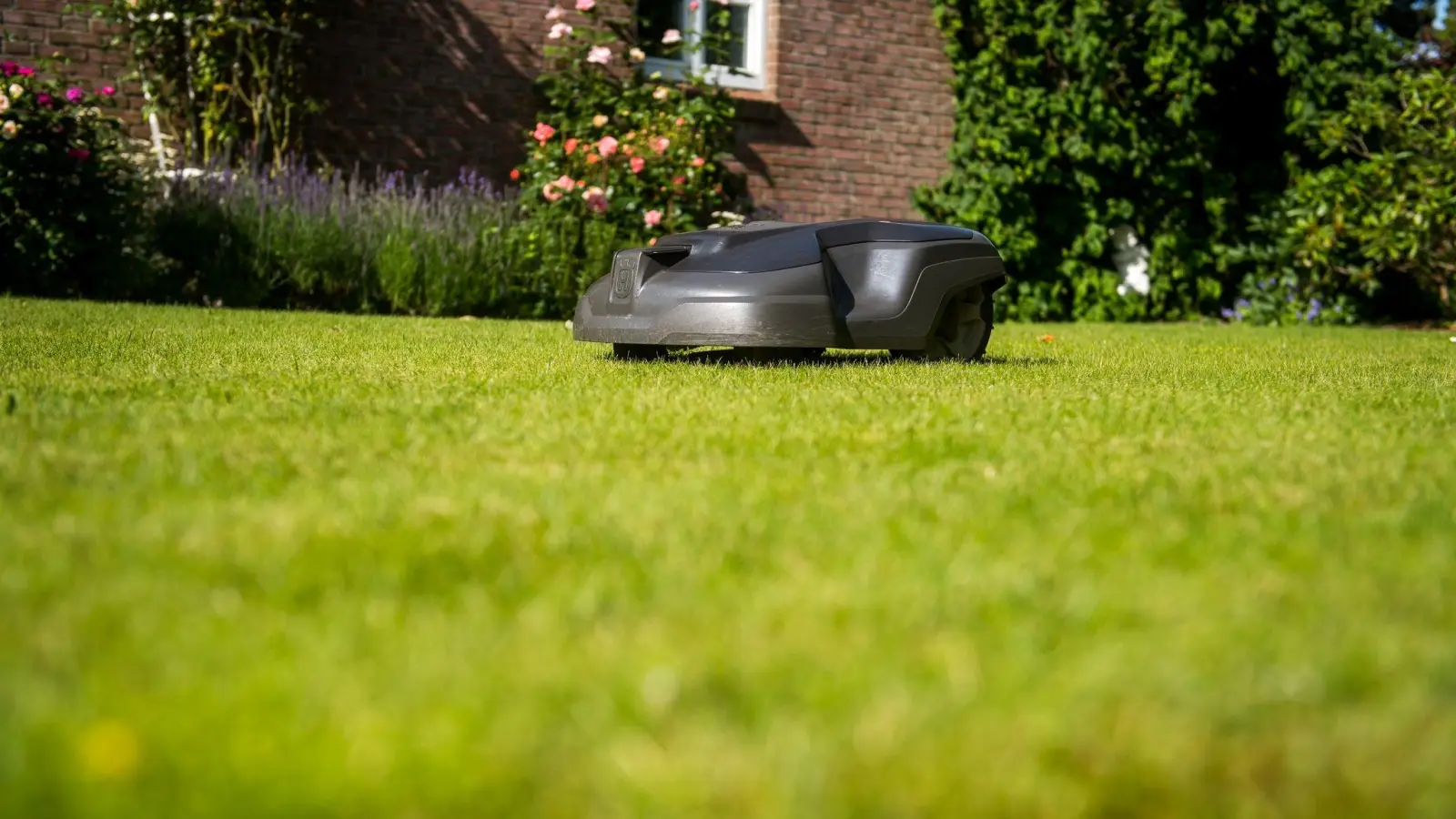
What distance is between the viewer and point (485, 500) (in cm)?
235

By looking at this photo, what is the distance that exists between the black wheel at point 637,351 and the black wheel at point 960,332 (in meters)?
0.95

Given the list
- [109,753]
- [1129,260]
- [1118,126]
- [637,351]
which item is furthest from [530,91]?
[109,753]

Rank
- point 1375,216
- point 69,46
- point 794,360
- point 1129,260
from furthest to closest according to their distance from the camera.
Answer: point 1129,260, point 1375,216, point 69,46, point 794,360

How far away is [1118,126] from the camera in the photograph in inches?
435

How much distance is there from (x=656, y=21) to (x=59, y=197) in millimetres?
4754

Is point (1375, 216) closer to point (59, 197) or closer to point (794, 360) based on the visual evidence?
point (794, 360)

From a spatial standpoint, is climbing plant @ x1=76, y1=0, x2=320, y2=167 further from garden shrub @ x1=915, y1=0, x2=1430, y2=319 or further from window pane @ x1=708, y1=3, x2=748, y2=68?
garden shrub @ x1=915, y1=0, x2=1430, y2=319

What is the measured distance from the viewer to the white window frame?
35.4 feet

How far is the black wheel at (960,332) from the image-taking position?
5.64 metres

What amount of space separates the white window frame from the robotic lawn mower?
5.57m

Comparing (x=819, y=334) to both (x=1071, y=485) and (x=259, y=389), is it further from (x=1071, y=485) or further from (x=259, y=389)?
(x=1071, y=485)

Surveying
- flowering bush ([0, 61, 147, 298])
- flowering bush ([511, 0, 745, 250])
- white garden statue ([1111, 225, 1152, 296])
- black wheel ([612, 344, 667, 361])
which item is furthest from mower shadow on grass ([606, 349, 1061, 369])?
white garden statue ([1111, 225, 1152, 296])

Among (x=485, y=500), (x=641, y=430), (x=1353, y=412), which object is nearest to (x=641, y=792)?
(x=485, y=500)

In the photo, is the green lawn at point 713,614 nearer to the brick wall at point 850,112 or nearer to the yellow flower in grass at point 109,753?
the yellow flower in grass at point 109,753
